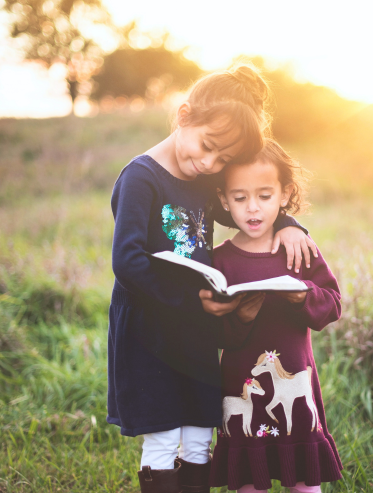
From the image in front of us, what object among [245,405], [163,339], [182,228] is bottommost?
[245,405]

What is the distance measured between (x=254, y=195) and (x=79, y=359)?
2329 mm

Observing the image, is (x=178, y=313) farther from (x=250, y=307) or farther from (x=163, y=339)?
(x=250, y=307)

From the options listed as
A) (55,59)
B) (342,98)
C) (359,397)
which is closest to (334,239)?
(359,397)

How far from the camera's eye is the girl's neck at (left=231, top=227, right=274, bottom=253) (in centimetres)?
176

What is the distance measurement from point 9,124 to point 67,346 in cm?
1215

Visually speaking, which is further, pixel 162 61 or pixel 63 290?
pixel 162 61

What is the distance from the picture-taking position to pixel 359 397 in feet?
9.36

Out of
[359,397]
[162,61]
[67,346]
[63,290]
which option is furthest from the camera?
[162,61]

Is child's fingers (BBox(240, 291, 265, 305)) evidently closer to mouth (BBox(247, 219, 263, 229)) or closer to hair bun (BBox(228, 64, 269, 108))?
mouth (BBox(247, 219, 263, 229))

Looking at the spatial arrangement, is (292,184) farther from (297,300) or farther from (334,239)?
(334,239)

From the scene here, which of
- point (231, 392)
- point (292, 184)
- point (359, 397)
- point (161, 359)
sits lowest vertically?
point (359, 397)

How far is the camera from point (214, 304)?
4.76 feet

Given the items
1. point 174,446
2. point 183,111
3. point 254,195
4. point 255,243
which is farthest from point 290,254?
point 174,446

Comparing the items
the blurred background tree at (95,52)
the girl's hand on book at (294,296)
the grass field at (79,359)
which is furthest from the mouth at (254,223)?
the blurred background tree at (95,52)
